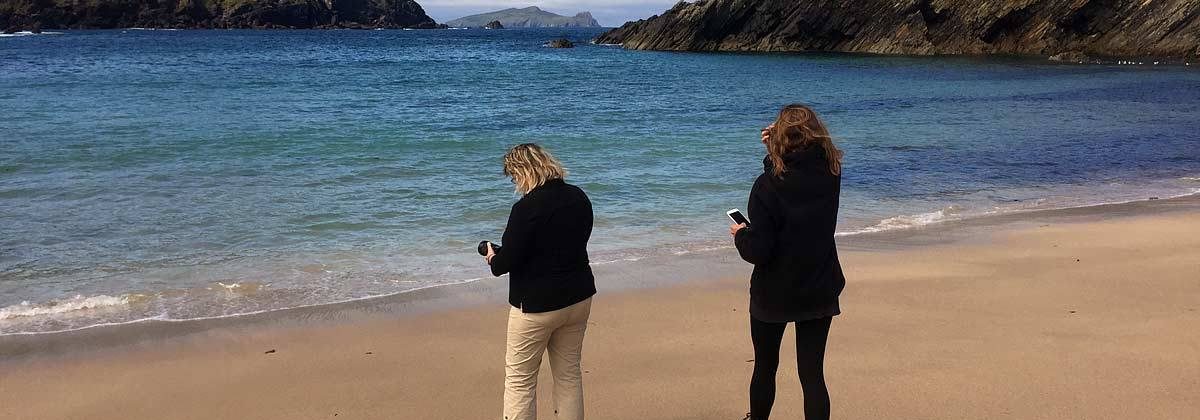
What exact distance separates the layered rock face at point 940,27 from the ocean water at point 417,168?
15.3 metres

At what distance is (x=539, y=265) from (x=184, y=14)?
15425 centimetres

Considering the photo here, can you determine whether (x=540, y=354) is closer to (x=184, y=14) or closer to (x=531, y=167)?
(x=531, y=167)

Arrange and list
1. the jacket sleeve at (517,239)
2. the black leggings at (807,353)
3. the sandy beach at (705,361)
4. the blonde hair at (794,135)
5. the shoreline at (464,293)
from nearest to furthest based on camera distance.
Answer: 1. the blonde hair at (794,135)
2. the jacket sleeve at (517,239)
3. the black leggings at (807,353)
4. the sandy beach at (705,361)
5. the shoreline at (464,293)

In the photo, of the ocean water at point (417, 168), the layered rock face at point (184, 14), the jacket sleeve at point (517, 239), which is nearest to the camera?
the jacket sleeve at point (517, 239)

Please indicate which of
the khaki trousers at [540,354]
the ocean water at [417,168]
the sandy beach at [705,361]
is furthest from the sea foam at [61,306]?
the khaki trousers at [540,354]

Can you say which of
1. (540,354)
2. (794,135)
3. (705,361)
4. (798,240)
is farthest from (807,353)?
(705,361)

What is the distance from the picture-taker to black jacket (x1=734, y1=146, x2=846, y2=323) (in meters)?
3.76

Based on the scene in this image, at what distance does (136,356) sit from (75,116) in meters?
19.5

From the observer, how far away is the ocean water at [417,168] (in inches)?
342

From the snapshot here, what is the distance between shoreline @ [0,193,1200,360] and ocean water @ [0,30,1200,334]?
25 cm

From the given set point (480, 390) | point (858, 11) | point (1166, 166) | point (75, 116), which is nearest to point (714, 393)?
point (480, 390)

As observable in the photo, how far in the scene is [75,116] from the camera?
22703 millimetres

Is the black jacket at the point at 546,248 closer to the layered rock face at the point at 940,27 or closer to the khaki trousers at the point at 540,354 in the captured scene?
the khaki trousers at the point at 540,354

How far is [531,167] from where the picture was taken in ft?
13.0
